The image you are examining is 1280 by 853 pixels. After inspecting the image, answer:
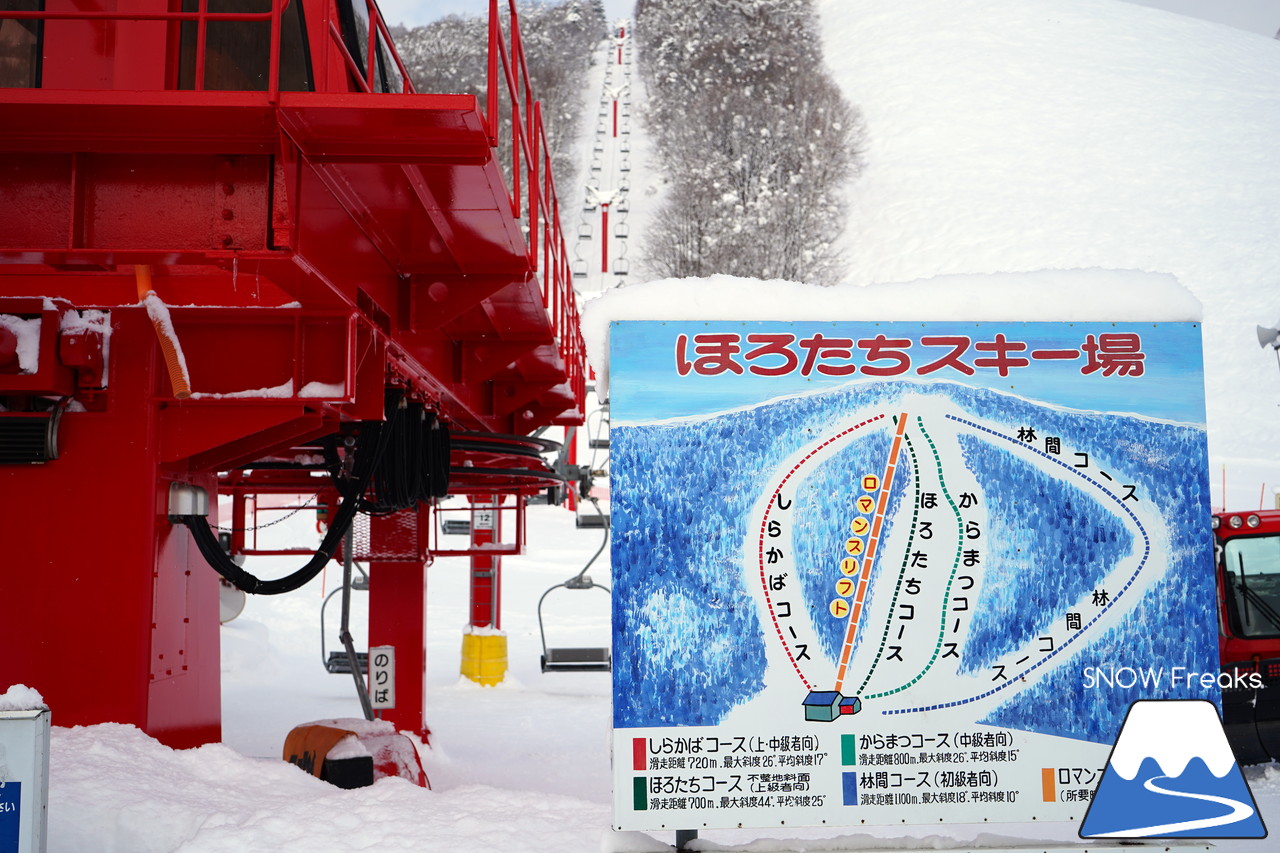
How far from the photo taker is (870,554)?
11.5ft

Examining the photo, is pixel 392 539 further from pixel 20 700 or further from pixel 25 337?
pixel 20 700

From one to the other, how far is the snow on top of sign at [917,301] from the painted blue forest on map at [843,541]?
262mm

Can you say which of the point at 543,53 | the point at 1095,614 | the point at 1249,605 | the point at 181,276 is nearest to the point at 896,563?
the point at 1095,614

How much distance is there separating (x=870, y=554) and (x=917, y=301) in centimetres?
83

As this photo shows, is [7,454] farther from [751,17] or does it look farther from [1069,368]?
[751,17]

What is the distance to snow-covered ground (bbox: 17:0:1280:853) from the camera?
15.2 feet

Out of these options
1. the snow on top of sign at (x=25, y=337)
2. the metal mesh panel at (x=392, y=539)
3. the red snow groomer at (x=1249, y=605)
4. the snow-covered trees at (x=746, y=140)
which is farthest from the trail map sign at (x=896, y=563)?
the snow-covered trees at (x=746, y=140)

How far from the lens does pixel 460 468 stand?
9.36 metres

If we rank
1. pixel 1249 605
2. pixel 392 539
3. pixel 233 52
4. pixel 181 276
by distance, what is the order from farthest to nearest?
pixel 392 539 → pixel 1249 605 → pixel 233 52 → pixel 181 276

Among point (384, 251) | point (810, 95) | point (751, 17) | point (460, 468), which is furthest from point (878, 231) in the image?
point (384, 251)

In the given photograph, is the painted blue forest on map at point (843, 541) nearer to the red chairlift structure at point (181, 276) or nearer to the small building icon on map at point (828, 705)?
the small building icon on map at point (828, 705)

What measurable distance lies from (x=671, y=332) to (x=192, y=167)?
7.30 ft

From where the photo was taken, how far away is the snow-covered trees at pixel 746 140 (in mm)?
39906

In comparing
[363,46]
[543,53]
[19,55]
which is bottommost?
[19,55]
